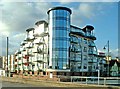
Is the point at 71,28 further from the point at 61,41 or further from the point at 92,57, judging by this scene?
the point at 92,57

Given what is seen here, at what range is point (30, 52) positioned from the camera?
6500 centimetres

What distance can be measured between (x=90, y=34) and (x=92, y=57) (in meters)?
5.98

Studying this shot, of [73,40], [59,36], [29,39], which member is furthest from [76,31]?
[29,39]

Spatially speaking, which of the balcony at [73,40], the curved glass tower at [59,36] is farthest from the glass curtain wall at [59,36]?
the balcony at [73,40]

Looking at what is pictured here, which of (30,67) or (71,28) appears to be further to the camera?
(30,67)

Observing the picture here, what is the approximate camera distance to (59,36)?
2031 inches

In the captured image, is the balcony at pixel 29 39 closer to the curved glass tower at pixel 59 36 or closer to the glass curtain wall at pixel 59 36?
the curved glass tower at pixel 59 36

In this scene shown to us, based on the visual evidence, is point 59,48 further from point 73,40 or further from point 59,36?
point 73,40

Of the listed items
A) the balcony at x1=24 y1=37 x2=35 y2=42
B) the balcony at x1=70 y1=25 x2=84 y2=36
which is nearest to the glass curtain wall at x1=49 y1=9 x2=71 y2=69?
the balcony at x1=70 y1=25 x2=84 y2=36

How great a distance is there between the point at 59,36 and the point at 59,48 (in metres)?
2.47

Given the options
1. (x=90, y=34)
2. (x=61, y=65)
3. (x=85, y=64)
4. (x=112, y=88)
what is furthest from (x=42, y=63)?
(x=112, y=88)

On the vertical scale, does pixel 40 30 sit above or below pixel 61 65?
above

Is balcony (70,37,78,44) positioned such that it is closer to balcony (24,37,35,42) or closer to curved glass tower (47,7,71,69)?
curved glass tower (47,7,71,69)

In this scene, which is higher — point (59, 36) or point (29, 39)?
point (29, 39)
